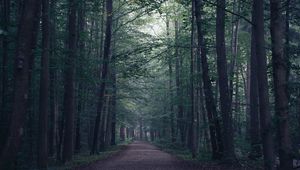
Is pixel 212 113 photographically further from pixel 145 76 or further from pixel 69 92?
pixel 69 92

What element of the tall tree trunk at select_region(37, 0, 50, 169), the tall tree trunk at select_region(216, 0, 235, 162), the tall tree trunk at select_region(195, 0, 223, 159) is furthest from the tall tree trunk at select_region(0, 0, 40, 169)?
the tall tree trunk at select_region(195, 0, 223, 159)

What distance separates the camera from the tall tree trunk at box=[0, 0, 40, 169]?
1171 centimetres

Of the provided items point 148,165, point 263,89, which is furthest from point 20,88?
point 148,165

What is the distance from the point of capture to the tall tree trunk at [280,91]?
9462 mm

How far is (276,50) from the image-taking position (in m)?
9.73

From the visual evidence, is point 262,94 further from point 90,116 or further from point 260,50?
point 90,116

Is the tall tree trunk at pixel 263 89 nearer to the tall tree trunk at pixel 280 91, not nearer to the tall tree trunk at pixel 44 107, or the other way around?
the tall tree trunk at pixel 280 91

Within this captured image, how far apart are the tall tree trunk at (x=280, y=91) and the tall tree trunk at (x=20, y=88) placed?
732 cm

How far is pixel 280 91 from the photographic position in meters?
9.67

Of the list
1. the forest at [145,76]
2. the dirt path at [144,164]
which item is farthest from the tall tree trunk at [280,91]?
the dirt path at [144,164]

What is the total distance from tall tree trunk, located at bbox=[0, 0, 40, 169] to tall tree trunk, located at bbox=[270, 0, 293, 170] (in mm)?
7318

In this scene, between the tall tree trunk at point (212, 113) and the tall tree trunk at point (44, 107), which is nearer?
the tall tree trunk at point (44, 107)

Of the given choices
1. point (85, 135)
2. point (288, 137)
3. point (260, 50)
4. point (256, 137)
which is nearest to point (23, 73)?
point (260, 50)

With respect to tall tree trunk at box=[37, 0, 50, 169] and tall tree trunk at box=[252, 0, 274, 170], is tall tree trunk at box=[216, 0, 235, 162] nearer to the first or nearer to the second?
tall tree trunk at box=[252, 0, 274, 170]
